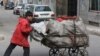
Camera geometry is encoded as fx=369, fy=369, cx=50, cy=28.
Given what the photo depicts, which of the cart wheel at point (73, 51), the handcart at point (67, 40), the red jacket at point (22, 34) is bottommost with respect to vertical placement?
the cart wheel at point (73, 51)

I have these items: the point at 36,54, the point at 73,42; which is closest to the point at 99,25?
the point at 36,54

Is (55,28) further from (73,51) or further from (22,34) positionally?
(73,51)

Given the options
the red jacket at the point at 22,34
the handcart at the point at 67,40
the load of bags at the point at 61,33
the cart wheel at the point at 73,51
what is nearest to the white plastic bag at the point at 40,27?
the load of bags at the point at 61,33

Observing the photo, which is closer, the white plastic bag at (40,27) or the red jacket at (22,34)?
the red jacket at (22,34)

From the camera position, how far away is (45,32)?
A: 10250 mm

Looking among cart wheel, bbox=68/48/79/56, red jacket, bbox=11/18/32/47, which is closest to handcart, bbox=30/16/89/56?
cart wheel, bbox=68/48/79/56

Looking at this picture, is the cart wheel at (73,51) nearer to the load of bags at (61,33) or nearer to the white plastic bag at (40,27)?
the load of bags at (61,33)

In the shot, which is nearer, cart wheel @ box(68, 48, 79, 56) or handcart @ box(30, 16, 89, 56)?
handcart @ box(30, 16, 89, 56)

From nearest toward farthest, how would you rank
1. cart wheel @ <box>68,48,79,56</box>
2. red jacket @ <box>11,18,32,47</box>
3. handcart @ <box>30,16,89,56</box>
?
red jacket @ <box>11,18,32,47</box> < handcart @ <box>30,16,89,56</box> < cart wheel @ <box>68,48,79,56</box>

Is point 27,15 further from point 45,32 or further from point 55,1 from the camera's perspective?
point 55,1

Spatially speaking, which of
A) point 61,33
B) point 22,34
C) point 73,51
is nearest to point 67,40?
point 61,33

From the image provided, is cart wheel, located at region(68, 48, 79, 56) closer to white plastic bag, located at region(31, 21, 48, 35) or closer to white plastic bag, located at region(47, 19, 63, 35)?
white plastic bag, located at region(47, 19, 63, 35)

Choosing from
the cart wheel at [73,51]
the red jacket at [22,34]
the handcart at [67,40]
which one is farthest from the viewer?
the cart wheel at [73,51]

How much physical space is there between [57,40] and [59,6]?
97.0ft
